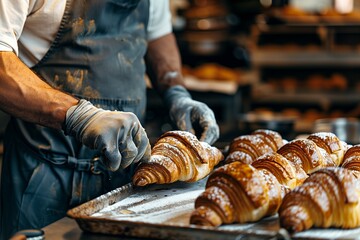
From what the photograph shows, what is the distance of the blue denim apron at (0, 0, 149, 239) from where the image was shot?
275 centimetres

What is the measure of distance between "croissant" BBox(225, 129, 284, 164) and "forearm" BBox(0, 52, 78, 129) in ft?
2.19

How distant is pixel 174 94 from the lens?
3.29m

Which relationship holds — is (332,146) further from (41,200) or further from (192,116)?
(41,200)

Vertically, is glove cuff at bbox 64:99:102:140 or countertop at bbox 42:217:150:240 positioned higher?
glove cuff at bbox 64:99:102:140

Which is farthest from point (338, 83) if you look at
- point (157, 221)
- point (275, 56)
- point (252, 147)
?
point (157, 221)

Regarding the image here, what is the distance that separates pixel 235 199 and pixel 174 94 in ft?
4.44

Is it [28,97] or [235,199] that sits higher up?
[28,97]

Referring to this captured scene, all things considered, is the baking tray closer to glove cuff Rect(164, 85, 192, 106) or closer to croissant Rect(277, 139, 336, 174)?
croissant Rect(277, 139, 336, 174)

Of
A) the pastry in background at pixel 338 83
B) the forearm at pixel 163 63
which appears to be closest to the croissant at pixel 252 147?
the forearm at pixel 163 63

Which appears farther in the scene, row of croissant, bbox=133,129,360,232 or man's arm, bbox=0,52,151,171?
man's arm, bbox=0,52,151,171

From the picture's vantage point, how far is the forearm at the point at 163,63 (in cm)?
345

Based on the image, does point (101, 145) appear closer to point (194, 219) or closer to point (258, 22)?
point (194, 219)

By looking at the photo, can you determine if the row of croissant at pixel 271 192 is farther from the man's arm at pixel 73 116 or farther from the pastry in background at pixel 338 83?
the pastry in background at pixel 338 83

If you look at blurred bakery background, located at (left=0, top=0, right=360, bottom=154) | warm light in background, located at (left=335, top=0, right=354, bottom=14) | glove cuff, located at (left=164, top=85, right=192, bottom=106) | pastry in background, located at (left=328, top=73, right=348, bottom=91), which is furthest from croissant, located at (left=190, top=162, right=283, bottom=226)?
warm light in background, located at (left=335, top=0, right=354, bottom=14)
